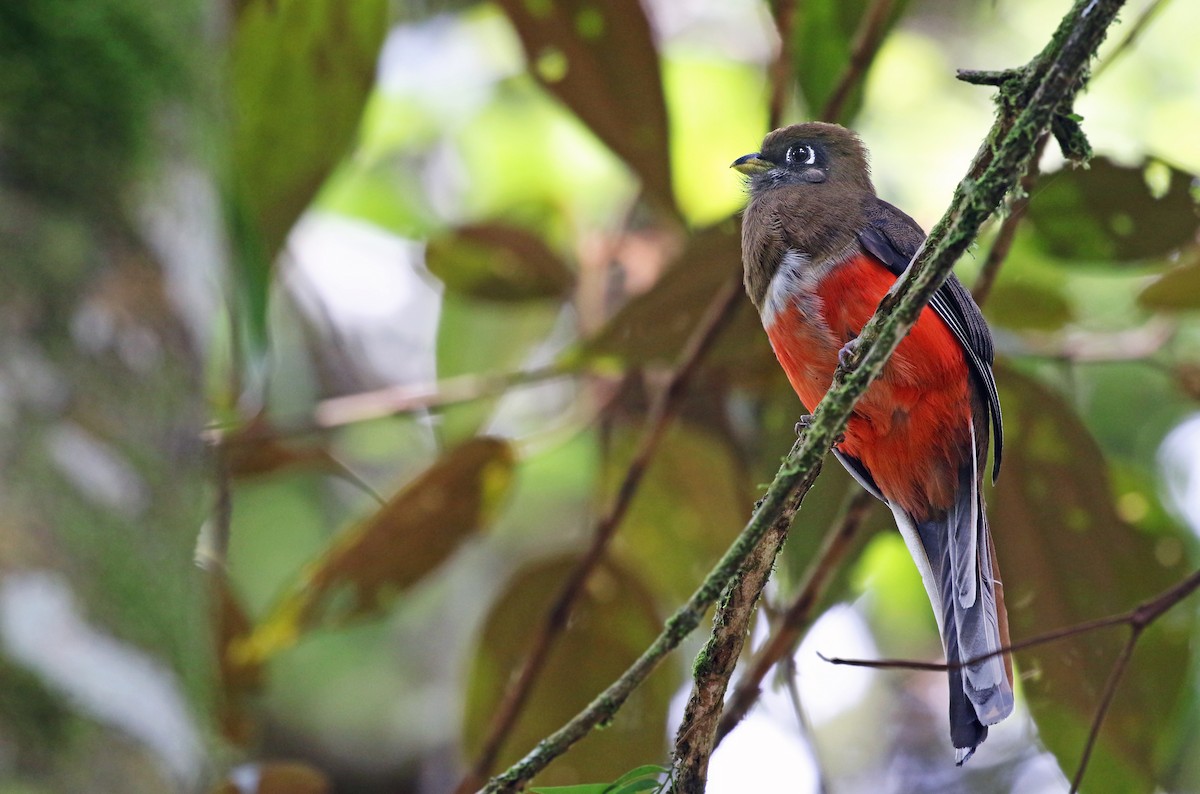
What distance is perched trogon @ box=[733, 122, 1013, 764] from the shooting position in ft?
7.23

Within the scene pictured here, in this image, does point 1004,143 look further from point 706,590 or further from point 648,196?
point 648,196

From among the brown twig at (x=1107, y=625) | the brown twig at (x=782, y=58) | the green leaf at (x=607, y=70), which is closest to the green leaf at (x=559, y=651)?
the green leaf at (x=607, y=70)

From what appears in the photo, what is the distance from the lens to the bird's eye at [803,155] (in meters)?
2.73

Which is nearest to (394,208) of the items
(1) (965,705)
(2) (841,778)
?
(2) (841,778)

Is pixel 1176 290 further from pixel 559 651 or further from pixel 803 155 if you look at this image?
pixel 559 651

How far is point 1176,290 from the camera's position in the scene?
10.8 feet

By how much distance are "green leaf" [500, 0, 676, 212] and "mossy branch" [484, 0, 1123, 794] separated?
2.21 m

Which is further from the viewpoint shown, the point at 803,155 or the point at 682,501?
the point at 682,501

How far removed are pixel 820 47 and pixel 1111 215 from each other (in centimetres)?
89

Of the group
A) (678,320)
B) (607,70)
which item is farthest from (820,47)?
(678,320)

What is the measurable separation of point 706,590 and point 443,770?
4404mm

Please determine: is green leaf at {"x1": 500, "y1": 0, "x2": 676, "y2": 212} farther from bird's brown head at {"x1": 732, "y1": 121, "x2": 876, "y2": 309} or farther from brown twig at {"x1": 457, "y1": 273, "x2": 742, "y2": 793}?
bird's brown head at {"x1": 732, "y1": 121, "x2": 876, "y2": 309}

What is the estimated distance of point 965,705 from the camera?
6.23ft

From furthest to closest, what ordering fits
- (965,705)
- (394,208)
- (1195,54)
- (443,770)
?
(1195,54) → (394,208) → (443,770) → (965,705)
